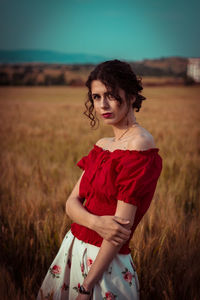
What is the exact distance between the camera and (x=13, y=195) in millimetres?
2654

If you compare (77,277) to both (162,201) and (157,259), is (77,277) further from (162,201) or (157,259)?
(162,201)

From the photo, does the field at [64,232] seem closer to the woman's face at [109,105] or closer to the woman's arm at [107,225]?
the woman's arm at [107,225]

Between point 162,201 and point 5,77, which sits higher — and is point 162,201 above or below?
below

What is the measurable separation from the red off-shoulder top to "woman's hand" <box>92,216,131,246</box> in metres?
0.08

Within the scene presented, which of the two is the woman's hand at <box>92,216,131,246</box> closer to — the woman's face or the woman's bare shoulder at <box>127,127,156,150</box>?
the woman's bare shoulder at <box>127,127,156,150</box>

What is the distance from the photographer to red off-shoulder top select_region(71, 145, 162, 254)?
3.26 ft

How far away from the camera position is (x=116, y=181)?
1031mm

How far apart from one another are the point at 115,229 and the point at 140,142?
0.34 m

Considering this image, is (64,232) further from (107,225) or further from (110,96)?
(110,96)

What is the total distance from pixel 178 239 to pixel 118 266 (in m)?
0.96

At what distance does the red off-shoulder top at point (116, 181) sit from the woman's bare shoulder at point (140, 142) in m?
0.02

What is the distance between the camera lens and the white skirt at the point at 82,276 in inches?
42.9

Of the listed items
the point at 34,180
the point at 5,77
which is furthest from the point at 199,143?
the point at 5,77

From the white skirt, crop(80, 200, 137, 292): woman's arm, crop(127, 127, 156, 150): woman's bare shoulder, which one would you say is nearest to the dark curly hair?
crop(127, 127, 156, 150): woman's bare shoulder
